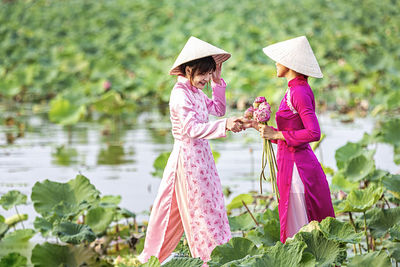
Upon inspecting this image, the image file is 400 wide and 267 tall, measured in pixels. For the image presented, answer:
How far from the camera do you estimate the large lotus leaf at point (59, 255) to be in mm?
3641

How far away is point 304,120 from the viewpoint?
3.27 meters

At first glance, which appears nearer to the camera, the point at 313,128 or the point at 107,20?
the point at 313,128

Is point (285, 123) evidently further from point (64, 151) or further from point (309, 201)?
point (64, 151)

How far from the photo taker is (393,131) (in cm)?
551

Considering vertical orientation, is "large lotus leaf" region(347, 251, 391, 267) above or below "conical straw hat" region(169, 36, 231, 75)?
below

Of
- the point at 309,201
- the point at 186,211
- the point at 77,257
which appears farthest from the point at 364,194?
the point at 77,257

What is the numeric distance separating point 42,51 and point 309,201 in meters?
11.2

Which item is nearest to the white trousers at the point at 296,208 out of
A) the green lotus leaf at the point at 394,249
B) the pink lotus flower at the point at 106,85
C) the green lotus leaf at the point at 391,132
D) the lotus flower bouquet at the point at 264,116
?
the lotus flower bouquet at the point at 264,116

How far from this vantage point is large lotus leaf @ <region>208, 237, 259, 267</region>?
3161 millimetres

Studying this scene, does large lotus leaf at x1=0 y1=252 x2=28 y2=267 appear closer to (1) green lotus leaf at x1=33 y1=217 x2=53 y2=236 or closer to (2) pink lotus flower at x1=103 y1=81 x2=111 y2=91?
(1) green lotus leaf at x1=33 y1=217 x2=53 y2=236

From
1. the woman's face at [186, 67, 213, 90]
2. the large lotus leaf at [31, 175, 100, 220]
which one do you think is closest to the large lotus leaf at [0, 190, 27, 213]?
the large lotus leaf at [31, 175, 100, 220]

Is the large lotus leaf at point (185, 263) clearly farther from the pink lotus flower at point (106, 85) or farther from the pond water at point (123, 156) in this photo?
the pink lotus flower at point (106, 85)

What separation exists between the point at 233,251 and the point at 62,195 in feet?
4.81

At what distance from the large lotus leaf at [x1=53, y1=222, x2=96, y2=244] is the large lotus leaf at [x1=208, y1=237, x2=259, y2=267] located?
2.92ft
